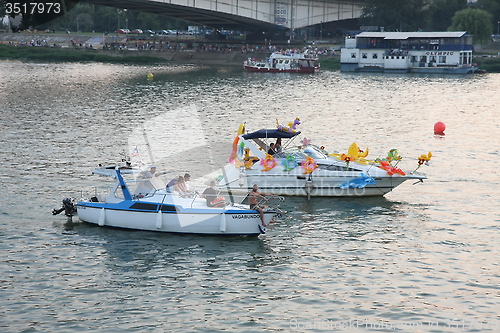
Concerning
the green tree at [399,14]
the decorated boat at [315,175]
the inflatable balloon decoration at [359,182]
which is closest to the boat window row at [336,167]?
the decorated boat at [315,175]

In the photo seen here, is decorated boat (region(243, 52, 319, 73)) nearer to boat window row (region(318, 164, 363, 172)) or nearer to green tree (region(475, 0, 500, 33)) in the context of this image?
green tree (region(475, 0, 500, 33))

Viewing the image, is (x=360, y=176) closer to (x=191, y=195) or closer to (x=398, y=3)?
(x=191, y=195)

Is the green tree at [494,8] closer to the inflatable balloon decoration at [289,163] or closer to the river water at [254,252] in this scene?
the river water at [254,252]

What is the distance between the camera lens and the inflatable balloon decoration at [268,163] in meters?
36.1

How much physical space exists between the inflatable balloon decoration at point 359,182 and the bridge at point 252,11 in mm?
91431

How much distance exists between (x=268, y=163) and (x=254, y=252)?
9.33 metres

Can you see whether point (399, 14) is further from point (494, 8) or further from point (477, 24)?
point (494, 8)

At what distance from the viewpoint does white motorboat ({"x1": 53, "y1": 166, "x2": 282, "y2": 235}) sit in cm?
2873

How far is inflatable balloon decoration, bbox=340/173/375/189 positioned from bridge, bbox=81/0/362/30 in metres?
91.4

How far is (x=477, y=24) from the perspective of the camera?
13388cm

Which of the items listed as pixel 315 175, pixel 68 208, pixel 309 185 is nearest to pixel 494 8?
pixel 315 175

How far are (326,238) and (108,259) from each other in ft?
32.4

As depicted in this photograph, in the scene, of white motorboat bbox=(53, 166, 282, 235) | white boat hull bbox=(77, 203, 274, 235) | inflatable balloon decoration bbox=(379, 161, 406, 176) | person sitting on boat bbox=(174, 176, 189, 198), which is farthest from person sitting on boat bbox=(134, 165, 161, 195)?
inflatable balloon decoration bbox=(379, 161, 406, 176)

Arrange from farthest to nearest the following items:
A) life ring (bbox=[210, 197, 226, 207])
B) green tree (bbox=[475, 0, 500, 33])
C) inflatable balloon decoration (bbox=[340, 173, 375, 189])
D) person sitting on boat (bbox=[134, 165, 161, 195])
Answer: green tree (bbox=[475, 0, 500, 33]) → inflatable balloon decoration (bbox=[340, 173, 375, 189]) → person sitting on boat (bbox=[134, 165, 161, 195]) → life ring (bbox=[210, 197, 226, 207])
